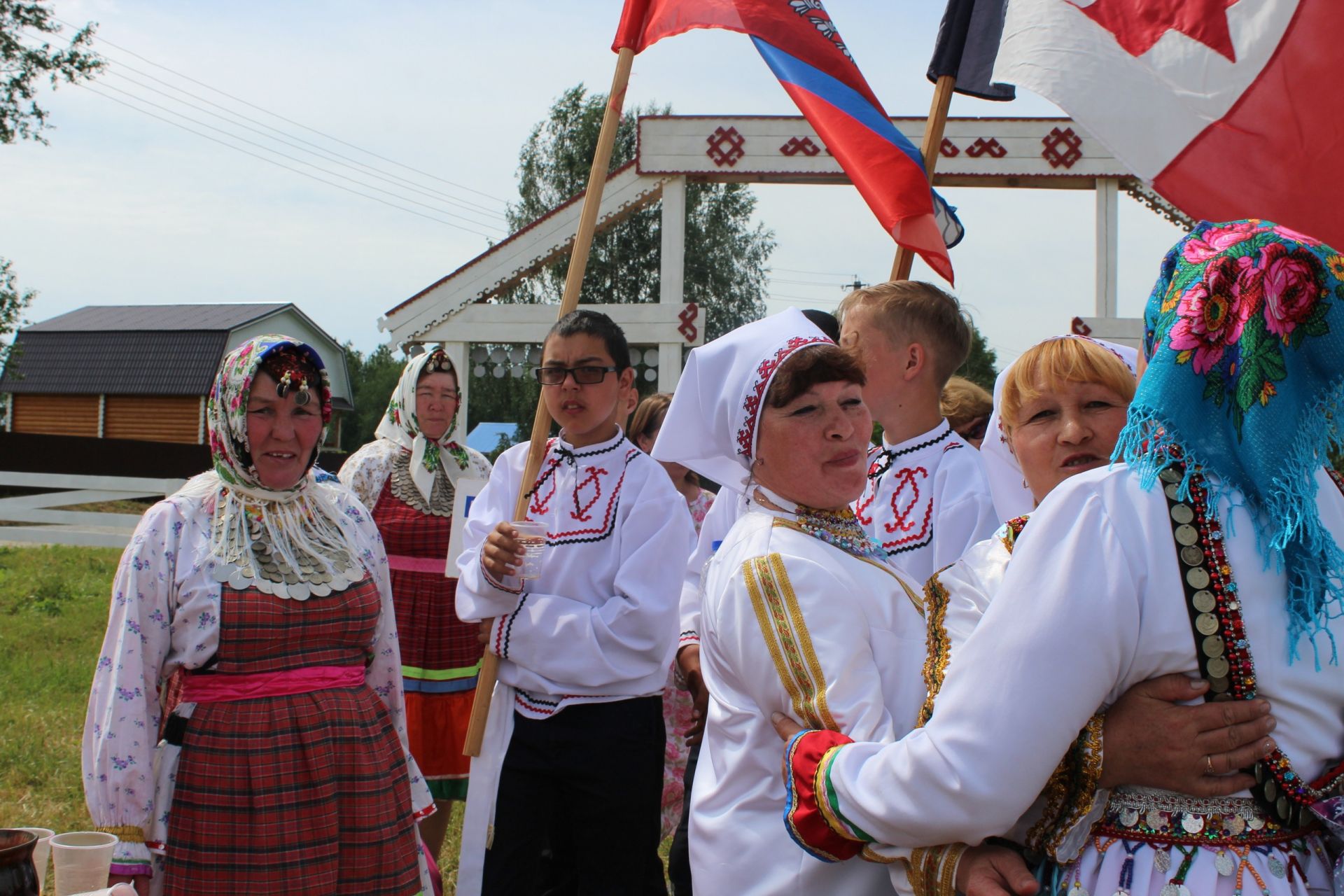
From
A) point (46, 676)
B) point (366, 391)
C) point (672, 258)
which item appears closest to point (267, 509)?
point (46, 676)

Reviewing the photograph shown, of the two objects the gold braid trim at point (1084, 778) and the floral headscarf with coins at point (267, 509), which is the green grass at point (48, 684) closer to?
the floral headscarf with coins at point (267, 509)

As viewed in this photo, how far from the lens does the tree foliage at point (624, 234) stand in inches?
1247

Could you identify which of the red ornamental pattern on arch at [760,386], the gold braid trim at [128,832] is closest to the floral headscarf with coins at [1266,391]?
the red ornamental pattern on arch at [760,386]

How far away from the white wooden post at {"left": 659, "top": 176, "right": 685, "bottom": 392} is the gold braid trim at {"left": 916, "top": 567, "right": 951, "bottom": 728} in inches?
283

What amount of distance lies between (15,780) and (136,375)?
33.6 meters

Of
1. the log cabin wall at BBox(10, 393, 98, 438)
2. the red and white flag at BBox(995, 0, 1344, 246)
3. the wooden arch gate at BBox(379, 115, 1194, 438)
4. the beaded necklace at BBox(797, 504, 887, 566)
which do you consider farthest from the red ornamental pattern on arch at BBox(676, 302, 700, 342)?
the log cabin wall at BBox(10, 393, 98, 438)

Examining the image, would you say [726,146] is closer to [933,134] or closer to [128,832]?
[933,134]

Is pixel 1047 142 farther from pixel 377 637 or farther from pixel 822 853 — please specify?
pixel 822 853

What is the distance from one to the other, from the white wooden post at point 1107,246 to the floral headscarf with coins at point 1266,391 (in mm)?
7988

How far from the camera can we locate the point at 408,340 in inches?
406

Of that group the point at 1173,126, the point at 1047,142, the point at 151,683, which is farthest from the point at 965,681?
the point at 1047,142

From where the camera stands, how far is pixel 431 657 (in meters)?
4.94

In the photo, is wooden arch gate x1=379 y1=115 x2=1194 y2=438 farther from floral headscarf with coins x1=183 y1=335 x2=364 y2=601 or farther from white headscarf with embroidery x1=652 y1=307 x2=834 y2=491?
white headscarf with embroidery x1=652 y1=307 x2=834 y2=491

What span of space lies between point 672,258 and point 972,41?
18.5ft
